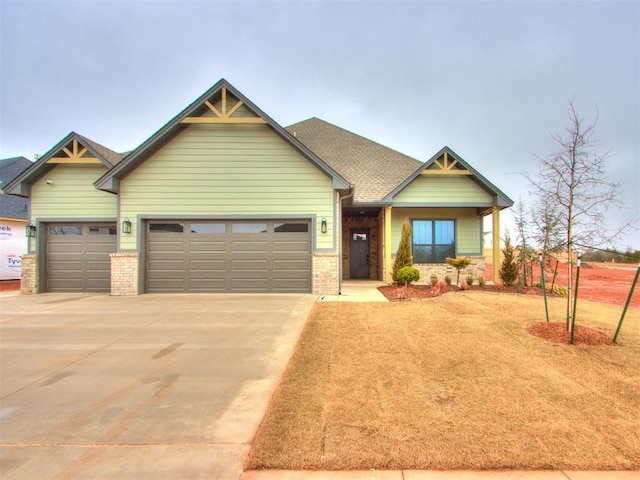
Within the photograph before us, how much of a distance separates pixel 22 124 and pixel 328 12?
1609cm

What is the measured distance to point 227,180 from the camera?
1063 cm

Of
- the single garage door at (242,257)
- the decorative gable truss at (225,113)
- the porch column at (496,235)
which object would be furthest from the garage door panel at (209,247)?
the porch column at (496,235)

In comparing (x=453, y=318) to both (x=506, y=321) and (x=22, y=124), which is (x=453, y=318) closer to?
(x=506, y=321)

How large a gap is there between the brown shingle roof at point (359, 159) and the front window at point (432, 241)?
7.63ft

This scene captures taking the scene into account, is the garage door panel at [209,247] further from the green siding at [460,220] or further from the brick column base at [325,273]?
the green siding at [460,220]

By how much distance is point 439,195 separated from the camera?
13.7 meters

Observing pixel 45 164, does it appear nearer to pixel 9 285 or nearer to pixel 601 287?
pixel 9 285

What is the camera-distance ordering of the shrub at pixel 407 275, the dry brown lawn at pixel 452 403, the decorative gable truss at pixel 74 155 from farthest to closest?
the decorative gable truss at pixel 74 155 → the shrub at pixel 407 275 → the dry brown lawn at pixel 452 403

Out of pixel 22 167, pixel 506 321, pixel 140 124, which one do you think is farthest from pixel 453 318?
pixel 22 167

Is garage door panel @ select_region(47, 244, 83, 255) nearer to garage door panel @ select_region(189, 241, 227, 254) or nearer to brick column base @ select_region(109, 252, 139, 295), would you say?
brick column base @ select_region(109, 252, 139, 295)

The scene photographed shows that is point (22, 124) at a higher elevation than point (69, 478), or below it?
higher

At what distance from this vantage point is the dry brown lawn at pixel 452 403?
2.40m

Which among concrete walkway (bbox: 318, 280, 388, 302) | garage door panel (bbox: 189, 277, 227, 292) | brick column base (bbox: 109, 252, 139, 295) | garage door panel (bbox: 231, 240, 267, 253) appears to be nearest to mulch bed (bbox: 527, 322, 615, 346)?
concrete walkway (bbox: 318, 280, 388, 302)

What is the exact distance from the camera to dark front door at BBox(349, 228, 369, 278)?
1592 cm
